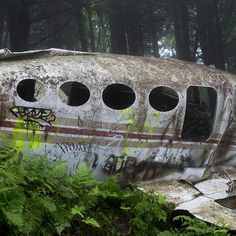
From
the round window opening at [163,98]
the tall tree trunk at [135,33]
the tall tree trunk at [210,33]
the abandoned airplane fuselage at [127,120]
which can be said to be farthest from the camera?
the tall tree trunk at [135,33]

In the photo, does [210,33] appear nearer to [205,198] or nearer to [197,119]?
[197,119]

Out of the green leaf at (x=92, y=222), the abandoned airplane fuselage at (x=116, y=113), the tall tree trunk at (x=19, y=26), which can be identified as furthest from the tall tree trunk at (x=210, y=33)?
the green leaf at (x=92, y=222)

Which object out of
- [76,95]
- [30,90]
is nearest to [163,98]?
[76,95]

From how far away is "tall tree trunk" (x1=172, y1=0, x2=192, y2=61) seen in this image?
21375 mm

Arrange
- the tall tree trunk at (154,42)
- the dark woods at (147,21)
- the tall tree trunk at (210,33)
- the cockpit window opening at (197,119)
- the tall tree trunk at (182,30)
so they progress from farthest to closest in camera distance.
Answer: the tall tree trunk at (154,42) → the tall tree trunk at (182,30) → the tall tree trunk at (210,33) → the dark woods at (147,21) → the cockpit window opening at (197,119)

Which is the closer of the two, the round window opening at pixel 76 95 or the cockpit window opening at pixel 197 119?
the round window opening at pixel 76 95

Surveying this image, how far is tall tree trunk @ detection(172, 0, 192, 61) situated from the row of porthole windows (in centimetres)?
1162

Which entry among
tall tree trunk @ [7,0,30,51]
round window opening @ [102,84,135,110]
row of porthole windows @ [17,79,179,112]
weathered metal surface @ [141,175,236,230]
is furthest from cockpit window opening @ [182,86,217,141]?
tall tree trunk @ [7,0,30,51]

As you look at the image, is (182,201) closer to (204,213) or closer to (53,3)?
(204,213)

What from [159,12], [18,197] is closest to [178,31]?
[159,12]

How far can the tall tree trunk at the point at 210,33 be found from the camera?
2078cm

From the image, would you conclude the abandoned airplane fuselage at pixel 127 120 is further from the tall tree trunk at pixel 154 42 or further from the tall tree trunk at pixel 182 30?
the tall tree trunk at pixel 154 42

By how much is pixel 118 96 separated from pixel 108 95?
0.80ft

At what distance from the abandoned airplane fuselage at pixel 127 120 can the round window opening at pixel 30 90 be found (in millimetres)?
20
